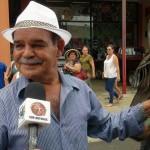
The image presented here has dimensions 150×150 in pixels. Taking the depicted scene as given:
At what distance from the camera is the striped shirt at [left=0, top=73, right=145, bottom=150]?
6.81ft

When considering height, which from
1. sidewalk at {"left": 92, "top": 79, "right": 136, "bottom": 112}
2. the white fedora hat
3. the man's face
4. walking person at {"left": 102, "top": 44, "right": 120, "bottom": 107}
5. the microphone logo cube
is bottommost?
sidewalk at {"left": 92, "top": 79, "right": 136, "bottom": 112}

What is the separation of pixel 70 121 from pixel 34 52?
0.40 meters

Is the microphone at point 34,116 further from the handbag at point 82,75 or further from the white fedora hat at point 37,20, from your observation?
the handbag at point 82,75

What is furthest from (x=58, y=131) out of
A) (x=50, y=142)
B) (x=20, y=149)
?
(x=20, y=149)

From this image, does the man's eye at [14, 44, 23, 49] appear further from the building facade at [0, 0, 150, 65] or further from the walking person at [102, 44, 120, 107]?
the building facade at [0, 0, 150, 65]

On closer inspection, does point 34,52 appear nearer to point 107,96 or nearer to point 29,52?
point 29,52

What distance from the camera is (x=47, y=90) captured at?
2.29 meters

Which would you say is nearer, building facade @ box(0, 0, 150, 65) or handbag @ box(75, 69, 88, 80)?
handbag @ box(75, 69, 88, 80)

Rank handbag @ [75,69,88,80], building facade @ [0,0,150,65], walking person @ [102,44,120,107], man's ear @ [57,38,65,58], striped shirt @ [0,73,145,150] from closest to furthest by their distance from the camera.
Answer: striped shirt @ [0,73,145,150] → man's ear @ [57,38,65,58] → handbag @ [75,69,88,80] → walking person @ [102,44,120,107] → building facade @ [0,0,150,65]

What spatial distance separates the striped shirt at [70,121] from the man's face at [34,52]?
0.26ft

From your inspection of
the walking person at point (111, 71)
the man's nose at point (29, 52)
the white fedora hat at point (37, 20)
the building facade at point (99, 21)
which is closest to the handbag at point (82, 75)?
the walking person at point (111, 71)

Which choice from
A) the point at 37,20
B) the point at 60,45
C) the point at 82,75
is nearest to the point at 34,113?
the point at 37,20

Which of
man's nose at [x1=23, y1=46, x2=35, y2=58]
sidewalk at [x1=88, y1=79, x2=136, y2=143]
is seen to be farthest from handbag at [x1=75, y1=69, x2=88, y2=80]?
man's nose at [x1=23, y1=46, x2=35, y2=58]

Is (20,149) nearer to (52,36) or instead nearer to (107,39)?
(52,36)
